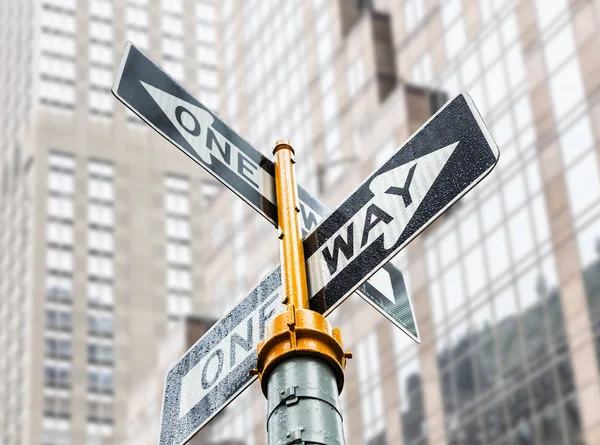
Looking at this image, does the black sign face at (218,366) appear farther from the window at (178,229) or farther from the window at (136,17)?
the window at (136,17)

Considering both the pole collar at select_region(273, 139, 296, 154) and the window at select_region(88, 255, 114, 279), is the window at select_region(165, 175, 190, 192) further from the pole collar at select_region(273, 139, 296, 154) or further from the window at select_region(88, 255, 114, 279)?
the pole collar at select_region(273, 139, 296, 154)

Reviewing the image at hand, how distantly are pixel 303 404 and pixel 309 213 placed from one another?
1.62 meters

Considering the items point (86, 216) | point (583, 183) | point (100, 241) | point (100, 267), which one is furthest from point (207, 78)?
point (583, 183)

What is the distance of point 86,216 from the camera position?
366ft

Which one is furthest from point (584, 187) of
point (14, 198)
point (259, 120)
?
point (14, 198)

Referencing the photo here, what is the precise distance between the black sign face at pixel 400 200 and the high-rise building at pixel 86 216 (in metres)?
95.2

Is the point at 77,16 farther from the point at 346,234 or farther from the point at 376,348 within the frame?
the point at 346,234

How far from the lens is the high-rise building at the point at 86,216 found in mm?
102938

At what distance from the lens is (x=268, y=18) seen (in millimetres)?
70000

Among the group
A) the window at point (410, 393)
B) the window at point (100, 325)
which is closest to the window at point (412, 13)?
the window at point (410, 393)

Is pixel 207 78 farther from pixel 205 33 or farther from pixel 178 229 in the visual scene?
pixel 178 229

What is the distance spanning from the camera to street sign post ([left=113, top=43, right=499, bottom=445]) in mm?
5980

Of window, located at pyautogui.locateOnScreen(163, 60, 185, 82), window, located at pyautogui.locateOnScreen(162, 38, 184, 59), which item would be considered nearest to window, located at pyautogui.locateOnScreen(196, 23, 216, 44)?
window, located at pyautogui.locateOnScreen(162, 38, 184, 59)

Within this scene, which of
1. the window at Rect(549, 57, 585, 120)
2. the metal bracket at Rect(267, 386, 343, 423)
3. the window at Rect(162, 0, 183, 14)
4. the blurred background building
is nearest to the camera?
the metal bracket at Rect(267, 386, 343, 423)
